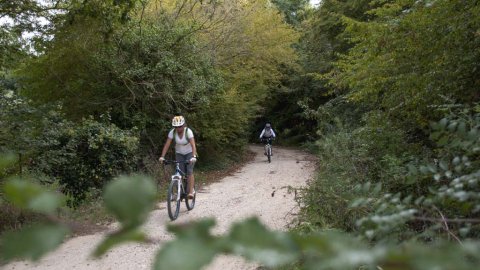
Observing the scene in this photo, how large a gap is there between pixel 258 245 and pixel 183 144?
7.27 metres

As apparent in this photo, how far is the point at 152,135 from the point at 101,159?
4629mm

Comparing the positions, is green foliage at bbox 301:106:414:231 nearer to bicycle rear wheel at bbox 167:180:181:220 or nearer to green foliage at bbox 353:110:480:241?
bicycle rear wheel at bbox 167:180:181:220

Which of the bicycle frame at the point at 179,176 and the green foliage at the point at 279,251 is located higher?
the green foliage at the point at 279,251

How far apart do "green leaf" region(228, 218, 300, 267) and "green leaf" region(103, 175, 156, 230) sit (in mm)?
131

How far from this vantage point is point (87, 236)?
658 cm

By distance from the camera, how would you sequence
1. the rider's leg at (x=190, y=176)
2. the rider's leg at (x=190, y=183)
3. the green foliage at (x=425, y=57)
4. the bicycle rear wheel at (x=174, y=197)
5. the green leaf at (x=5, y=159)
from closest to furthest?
1. the green leaf at (x=5, y=159)
2. the green foliage at (x=425, y=57)
3. the bicycle rear wheel at (x=174, y=197)
4. the rider's leg at (x=190, y=176)
5. the rider's leg at (x=190, y=183)

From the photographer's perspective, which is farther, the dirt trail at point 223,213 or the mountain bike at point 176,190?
the mountain bike at point 176,190

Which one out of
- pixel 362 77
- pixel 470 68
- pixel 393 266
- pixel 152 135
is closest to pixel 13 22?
pixel 152 135

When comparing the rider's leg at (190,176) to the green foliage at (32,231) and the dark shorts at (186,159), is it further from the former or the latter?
the green foliage at (32,231)

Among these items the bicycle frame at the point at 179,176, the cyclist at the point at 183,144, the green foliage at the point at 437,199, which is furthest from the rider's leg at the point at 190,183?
the green foliage at the point at 437,199

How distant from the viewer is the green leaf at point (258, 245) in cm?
57

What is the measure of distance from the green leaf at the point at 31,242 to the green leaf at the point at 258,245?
0.81 ft

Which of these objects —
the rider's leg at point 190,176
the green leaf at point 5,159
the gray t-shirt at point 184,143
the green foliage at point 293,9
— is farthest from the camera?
the green foliage at point 293,9

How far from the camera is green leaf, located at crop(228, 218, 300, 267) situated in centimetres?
57
